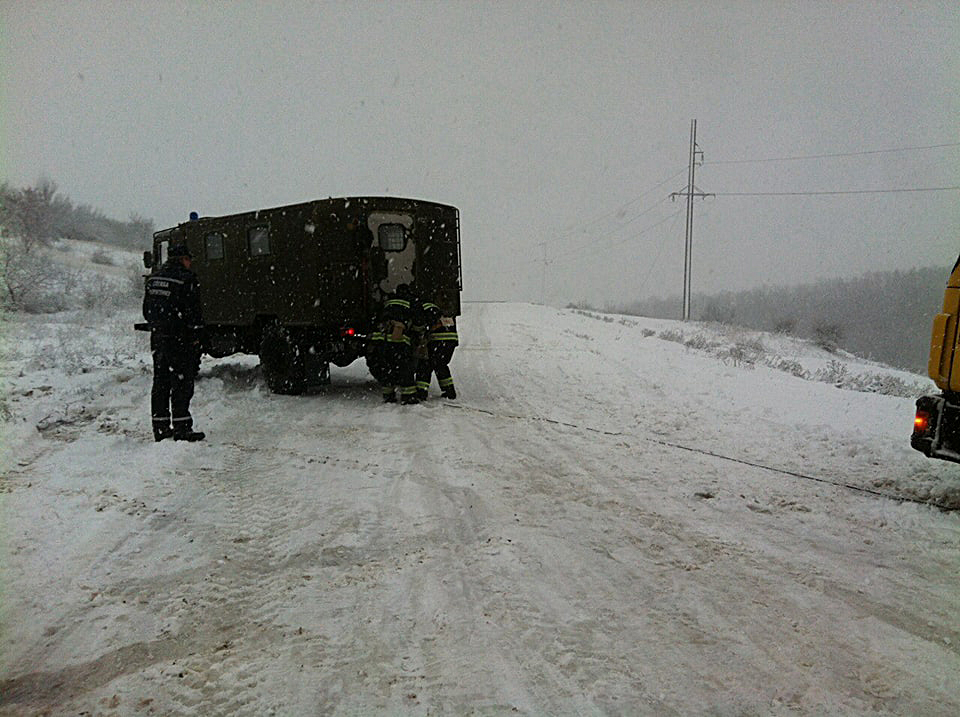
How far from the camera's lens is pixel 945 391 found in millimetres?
5172

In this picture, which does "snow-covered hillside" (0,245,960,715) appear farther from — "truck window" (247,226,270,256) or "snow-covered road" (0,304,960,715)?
"truck window" (247,226,270,256)

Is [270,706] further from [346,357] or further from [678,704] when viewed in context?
[346,357]

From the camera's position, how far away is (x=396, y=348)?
30.8 feet

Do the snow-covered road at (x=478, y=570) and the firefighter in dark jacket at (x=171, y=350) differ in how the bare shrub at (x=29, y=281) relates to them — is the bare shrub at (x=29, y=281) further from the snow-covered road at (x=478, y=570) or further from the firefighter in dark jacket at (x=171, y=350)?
the firefighter in dark jacket at (x=171, y=350)

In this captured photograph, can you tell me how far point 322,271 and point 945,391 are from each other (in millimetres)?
8060

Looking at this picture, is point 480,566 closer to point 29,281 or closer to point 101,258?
point 29,281

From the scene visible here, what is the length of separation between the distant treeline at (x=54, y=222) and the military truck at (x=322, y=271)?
3.64 meters

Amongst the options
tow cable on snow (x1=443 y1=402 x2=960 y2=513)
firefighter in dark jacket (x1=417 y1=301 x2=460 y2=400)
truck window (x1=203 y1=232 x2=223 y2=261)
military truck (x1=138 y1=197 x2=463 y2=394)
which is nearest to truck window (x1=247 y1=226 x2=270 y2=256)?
military truck (x1=138 y1=197 x2=463 y2=394)

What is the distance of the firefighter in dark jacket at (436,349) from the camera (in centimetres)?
958

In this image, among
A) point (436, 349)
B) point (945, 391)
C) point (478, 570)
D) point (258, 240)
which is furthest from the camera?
point (258, 240)

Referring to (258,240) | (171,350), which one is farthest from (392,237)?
(171,350)

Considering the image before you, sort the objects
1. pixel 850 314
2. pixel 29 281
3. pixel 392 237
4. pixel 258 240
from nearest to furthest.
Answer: pixel 392 237 < pixel 258 240 < pixel 29 281 < pixel 850 314

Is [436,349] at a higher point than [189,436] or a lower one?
higher

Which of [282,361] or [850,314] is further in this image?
[850,314]
